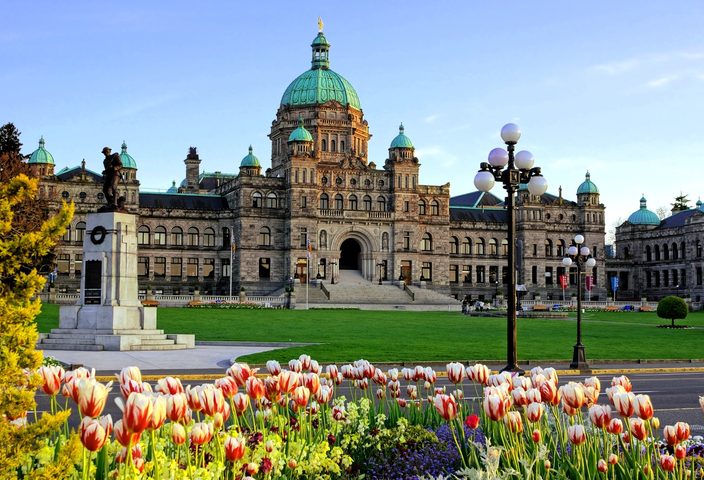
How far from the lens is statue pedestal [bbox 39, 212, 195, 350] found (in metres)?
33.7

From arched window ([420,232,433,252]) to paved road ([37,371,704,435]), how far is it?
236ft

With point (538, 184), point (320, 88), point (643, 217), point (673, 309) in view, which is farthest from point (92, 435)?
point (643, 217)

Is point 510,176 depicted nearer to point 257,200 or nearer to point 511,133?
point 511,133

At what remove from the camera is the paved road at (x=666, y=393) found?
1648 centimetres

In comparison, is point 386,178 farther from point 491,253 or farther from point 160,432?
point 160,432

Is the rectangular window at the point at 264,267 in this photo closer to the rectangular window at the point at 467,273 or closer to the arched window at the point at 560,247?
the rectangular window at the point at 467,273

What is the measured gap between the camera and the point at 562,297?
106 meters

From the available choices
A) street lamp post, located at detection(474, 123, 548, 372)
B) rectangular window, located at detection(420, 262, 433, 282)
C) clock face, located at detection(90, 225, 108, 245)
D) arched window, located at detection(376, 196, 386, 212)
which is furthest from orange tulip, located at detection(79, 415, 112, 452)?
rectangular window, located at detection(420, 262, 433, 282)

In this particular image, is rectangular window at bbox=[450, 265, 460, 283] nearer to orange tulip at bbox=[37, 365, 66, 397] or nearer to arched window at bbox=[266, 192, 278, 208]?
arched window at bbox=[266, 192, 278, 208]

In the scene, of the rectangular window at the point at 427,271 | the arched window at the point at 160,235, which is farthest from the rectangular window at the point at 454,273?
the arched window at the point at 160,235

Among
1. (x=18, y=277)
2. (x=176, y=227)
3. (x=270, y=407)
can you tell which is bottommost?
(x=270, y=407)

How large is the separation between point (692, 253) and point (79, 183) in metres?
75.8

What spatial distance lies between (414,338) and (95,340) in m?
14.6

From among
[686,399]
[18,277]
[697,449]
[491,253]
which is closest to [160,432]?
[18,277]
